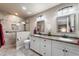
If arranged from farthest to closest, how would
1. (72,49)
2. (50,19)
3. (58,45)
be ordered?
(50,19) < (58,45) < (72,49)

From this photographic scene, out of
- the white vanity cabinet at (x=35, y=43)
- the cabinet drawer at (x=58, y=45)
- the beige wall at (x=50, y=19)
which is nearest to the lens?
the cabinet drawer at (x=58, y=45)

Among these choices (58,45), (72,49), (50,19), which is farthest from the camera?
(50,19)

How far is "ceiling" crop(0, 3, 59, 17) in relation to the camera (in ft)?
5.93

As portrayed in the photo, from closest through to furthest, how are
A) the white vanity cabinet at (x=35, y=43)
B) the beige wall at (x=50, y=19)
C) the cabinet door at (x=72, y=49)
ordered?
1. the cabinet door at (x=72, y=49)
2. the beige wall at (x=50, y=19)
3. the white vanity cabinet at (x=35, y=43)

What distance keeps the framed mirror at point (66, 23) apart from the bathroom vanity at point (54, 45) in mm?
170

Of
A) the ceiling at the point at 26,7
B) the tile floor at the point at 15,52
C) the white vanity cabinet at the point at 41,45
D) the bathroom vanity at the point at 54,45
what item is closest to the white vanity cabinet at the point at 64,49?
the bathroom vanity at the point at 54,45

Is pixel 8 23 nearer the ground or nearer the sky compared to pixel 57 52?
nearer the sky

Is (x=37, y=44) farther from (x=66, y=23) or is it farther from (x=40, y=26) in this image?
(x=66, y=23)

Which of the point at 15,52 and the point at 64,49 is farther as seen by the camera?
the point at 15,52

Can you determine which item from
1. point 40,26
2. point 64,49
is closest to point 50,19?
point 40,26

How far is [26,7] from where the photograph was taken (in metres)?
1.85

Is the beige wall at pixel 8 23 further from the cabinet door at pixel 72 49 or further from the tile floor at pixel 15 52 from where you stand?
the cabinet door at pixel 72 49

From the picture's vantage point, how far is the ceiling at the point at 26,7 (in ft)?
5.93

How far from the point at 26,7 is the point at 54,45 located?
2.83ft
